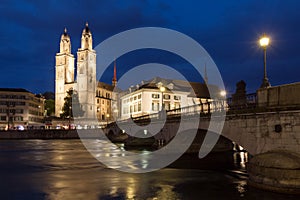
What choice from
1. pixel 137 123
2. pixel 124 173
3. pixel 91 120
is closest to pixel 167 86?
pixel 91 120

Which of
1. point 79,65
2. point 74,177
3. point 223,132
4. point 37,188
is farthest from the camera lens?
point 79,65

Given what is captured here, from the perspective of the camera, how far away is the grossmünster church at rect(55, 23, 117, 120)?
178000 mm

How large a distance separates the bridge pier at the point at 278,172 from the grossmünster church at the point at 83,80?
156 metres

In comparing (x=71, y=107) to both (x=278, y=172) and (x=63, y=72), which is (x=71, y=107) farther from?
(x=278, y=172)

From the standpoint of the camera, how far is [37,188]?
20562mm

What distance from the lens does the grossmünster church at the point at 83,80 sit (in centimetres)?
17800

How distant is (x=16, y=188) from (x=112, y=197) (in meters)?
7.00

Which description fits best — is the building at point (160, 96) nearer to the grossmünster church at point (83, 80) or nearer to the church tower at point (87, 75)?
the church tower at point (87, 75)

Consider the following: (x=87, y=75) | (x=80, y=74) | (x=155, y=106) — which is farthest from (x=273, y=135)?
(x=80, y=74)

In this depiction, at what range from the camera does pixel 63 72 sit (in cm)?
18975

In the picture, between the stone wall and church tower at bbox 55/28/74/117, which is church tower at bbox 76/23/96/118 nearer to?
church tower at bbox 55/28/74/117

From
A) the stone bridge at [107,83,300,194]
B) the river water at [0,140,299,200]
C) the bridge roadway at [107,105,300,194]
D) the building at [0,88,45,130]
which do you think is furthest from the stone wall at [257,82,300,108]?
the building at [0,88,45,130]

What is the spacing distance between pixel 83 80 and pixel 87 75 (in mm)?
3403

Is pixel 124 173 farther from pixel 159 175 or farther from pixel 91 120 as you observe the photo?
pixel 91 120
